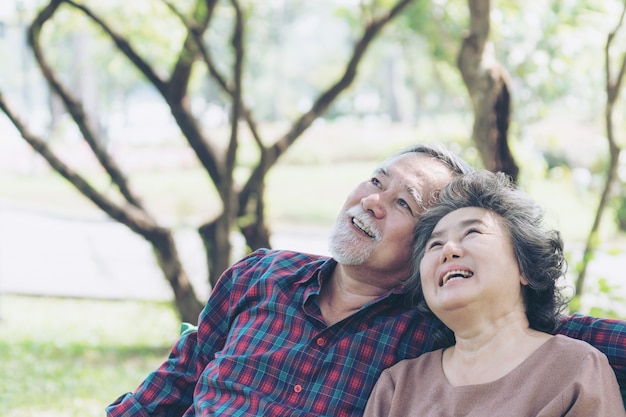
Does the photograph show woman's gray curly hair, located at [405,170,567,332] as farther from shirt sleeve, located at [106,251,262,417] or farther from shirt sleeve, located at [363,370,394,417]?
shirt sleeve, located at [106,251,262,417]

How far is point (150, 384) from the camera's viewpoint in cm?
241

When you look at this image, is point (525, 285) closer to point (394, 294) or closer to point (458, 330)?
point (458, 330)

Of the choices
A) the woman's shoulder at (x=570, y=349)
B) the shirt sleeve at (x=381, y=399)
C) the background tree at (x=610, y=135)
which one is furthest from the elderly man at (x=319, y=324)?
the background tree at (x=610, y=135)

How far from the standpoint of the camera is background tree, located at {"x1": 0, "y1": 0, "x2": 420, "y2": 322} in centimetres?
516

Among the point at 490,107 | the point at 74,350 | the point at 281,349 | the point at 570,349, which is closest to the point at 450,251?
the point at 570,349

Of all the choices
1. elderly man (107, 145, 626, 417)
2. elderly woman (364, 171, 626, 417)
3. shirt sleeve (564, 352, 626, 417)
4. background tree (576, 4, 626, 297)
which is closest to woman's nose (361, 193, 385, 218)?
elderly man (107, 145, 626, 417)

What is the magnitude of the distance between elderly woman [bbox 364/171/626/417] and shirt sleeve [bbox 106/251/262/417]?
568 mm

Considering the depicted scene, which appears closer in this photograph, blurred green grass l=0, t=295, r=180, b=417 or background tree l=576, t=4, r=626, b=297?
background tree l=576, t=4, r=626, b=297

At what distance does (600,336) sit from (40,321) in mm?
6806

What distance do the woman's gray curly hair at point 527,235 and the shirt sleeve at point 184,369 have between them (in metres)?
0.60

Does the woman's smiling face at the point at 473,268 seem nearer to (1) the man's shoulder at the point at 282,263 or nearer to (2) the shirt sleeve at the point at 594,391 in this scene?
(2) the shirt sleeve at the point at 594,391

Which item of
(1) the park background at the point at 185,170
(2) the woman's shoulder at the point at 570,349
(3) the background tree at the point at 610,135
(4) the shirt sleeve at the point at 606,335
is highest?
(2) the woman's shoulder at the point at 570,349

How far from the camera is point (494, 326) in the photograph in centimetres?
195

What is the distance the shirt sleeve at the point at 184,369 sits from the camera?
2.41m
